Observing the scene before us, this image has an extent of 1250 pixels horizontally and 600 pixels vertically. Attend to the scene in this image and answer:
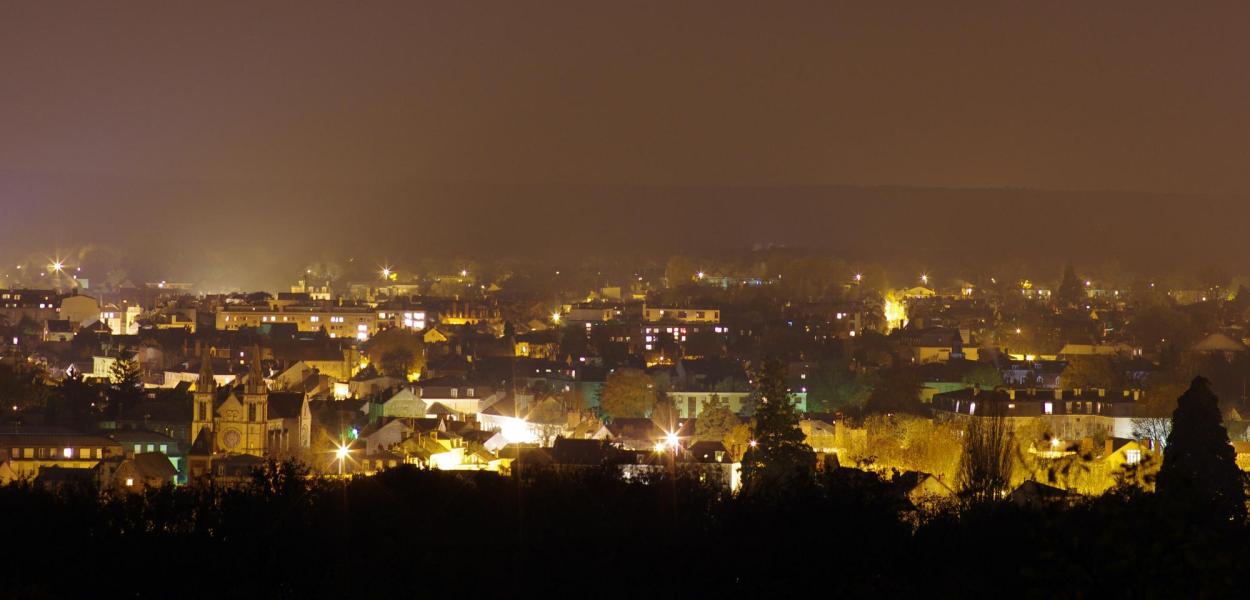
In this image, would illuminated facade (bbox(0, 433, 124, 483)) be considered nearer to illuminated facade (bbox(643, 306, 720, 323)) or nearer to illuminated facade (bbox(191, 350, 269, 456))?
illuminated facade (bbox(191, 350, 269, 456))

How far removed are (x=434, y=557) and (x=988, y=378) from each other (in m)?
30.2

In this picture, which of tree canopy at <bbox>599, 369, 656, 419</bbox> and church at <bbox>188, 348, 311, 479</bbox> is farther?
tree canopy at <bbox>599, 369, 656, 419</bbox>

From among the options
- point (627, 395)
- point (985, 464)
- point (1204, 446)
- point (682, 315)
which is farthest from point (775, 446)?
point (682, 315)

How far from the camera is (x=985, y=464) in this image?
20.2m

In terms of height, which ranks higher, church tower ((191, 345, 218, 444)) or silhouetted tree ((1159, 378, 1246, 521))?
church tower ((191, 345, 218, 444))

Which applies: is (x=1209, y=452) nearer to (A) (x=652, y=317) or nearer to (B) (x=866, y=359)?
(B) (x=866, y=359)

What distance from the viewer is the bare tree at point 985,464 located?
60.5 feet

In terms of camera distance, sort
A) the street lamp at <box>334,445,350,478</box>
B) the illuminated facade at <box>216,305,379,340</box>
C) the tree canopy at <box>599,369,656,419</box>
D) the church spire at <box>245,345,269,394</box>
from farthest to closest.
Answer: the illuminated facade at <box>216,305,379,340</box>
the tree canopy at <box>599,369,656,419</box>
the church spire at <box>245,345,269,394</box>
the street lamp at <box>334,445,350,478</box>

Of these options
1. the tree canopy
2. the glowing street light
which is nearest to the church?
the glowing street light

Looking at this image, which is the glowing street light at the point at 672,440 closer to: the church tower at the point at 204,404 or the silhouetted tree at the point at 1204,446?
the church tower at the point at 204,404

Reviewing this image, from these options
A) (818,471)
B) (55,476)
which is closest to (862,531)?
(818,471)

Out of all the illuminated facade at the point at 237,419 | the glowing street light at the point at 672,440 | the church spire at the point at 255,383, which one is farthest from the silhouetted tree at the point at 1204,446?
the church spire at the point at 255,383

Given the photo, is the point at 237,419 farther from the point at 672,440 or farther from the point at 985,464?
the point at 985,464

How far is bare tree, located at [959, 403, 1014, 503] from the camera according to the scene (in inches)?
726
